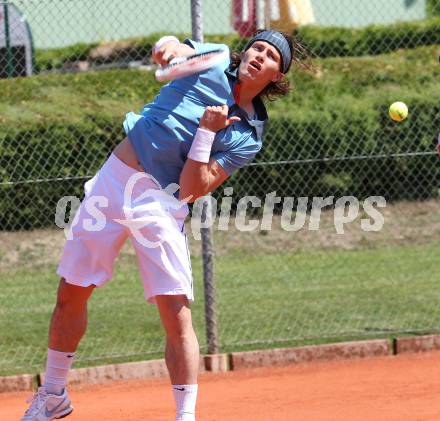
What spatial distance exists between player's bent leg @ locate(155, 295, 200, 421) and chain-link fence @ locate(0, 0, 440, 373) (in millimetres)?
2533

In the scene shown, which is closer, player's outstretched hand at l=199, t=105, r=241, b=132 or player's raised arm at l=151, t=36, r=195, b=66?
player's outstretched hand at l=199, t=105, r=241, b=132

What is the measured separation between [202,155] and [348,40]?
1097 centimetres

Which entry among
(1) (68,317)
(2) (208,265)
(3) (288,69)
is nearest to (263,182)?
(2) (208,265)

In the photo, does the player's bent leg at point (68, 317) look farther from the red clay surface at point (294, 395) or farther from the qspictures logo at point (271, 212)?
the qspictures logo at point (271, 212)

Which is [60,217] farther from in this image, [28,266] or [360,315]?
[360,315]

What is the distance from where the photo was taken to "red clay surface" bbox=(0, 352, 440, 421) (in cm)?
567

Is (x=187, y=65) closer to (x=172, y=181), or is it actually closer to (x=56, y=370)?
(x=172, y=181)

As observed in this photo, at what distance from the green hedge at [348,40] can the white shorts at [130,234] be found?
29.6ft

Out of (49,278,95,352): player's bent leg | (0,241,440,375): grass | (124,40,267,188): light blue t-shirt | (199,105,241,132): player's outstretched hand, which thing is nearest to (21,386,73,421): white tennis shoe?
(49,278,95,352): player's bent leg

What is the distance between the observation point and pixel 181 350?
464 cm

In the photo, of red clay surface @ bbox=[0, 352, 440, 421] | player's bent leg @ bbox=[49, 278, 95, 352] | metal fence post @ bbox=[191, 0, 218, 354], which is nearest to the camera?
player's bent leg @ bbox=[49, 278, 95, 352]

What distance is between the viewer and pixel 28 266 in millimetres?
9789

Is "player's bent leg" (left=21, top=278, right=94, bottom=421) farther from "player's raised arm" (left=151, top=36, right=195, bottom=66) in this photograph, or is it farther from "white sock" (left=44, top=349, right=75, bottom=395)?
"player's raised arm" (left=151, top=36, right=195, bottom=66)

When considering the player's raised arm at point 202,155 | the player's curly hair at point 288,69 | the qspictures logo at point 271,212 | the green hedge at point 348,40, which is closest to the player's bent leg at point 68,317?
the player's raised arm at point 202,155
